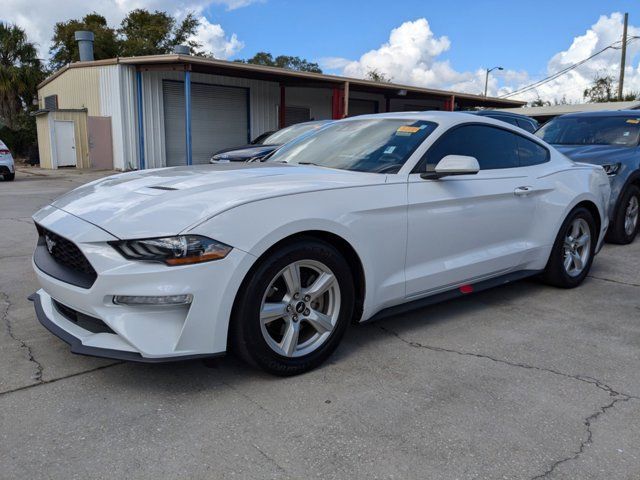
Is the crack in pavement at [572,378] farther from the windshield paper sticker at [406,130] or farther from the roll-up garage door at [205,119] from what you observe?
the roll-up garage door at [205,119]

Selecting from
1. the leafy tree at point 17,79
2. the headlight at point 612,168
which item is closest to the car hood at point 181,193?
the headlight at point 612,168

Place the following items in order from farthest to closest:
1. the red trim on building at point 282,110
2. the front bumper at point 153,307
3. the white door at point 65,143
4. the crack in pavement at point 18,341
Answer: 1. the red trim on building at point 282,110
2. the white door at point 65,143
3. the crack in pavement at point 18,341
4. the front bumper at point 153,307

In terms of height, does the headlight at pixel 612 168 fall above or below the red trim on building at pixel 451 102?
below

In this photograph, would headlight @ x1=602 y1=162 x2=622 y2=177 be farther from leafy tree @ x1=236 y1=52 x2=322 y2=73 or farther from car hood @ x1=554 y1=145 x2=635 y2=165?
leafy tree @ x1=236 y1=52 x2=322 y2=73

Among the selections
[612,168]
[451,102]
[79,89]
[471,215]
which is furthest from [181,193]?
[451,102]

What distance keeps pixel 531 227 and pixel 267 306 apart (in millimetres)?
2561

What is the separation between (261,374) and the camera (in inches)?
124

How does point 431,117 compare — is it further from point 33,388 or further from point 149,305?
point 33,388

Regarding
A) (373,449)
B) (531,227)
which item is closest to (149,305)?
(373,449)

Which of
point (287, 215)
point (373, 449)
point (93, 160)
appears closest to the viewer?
point (373, 449)

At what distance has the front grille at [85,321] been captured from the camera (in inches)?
111

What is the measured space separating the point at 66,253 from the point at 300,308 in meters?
1.33

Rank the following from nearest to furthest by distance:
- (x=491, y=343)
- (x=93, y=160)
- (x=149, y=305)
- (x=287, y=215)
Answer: (x=149, y=305)
(x=287, y=215)
(x=491, y=343)
(x=93, y=160)

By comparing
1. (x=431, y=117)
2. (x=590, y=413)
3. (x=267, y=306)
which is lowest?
(x=590, y=413)
